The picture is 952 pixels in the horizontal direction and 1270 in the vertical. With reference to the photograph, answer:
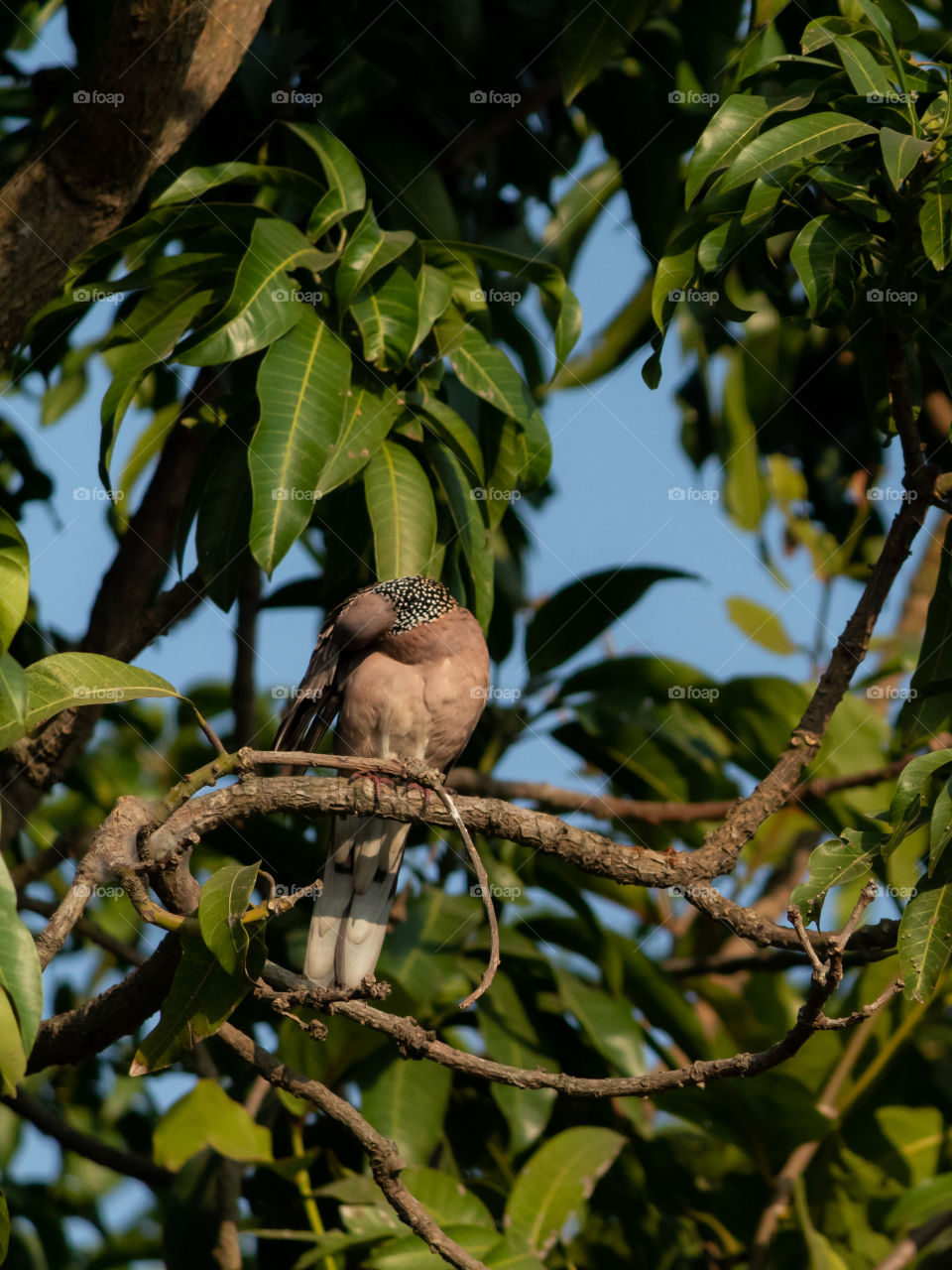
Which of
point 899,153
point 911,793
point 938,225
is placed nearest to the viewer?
point 911,793

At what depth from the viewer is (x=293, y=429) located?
8.36 ft

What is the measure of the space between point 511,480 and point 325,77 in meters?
1.47

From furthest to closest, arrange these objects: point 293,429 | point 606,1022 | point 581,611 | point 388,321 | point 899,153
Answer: point 581,611, point 606,1022, point 388,321, point 293,429, point 899,153

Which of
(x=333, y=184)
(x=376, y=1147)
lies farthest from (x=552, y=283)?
(x=376, y=1147)

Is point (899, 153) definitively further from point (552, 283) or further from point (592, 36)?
point (592, 36)

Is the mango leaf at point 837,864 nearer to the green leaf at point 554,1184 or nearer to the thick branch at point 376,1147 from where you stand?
the thick branch at point 376,1147

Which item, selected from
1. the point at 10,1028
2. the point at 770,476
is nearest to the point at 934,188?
the point at 10,1028

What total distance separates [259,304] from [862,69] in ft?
4.15

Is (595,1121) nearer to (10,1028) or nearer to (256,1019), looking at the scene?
(256,1019)

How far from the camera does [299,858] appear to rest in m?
3.94

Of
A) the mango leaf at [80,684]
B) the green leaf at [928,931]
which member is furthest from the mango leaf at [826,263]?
the mango leaf at [80,684]

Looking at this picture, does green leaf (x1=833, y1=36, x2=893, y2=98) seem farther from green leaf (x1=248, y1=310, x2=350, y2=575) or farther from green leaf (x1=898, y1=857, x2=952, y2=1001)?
green leaf (x1=898, y1=857, x2=952, y2=1001)

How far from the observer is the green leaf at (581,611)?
162 inches

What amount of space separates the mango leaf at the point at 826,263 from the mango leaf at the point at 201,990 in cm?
156
